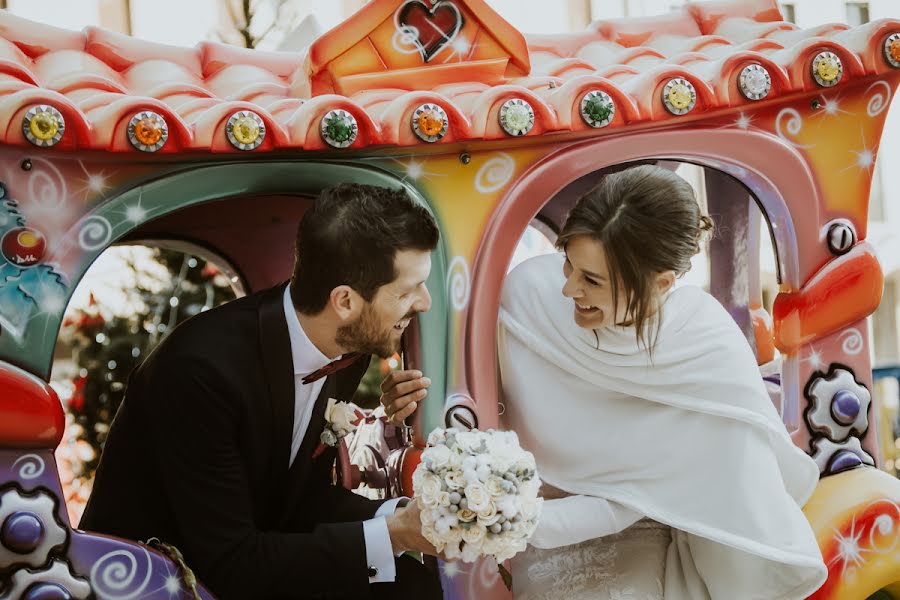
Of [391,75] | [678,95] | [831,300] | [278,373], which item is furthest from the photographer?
[831,300]

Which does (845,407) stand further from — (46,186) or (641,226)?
(46,186)

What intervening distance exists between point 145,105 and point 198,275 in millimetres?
2465

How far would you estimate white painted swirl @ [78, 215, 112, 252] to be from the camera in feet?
7.25

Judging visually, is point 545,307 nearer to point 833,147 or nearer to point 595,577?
point 595,577

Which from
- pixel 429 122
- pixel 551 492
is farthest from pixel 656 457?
pixel 429 122

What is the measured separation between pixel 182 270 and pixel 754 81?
112 inches

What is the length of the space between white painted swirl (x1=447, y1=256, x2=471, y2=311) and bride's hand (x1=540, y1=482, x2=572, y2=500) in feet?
1.87

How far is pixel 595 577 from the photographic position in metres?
2.58

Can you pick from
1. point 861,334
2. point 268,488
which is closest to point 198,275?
point 268,488

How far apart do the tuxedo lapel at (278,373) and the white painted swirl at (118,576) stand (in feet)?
1.26

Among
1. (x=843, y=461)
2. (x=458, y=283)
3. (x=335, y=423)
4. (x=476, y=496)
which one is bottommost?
(x=843, y=461)

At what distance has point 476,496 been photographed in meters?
2.09

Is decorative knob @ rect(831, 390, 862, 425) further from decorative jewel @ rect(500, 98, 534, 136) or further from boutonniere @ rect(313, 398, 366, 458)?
boutonniere @ rect(313, 398, 366, 458)

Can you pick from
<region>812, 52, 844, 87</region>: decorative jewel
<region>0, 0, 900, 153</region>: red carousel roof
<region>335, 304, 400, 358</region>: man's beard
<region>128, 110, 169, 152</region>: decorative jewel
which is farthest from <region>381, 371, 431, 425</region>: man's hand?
<region>812, 52, 844, 87</region>: decorative jewel
